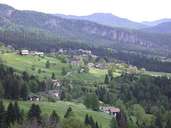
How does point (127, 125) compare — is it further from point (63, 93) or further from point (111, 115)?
point (63, 93)

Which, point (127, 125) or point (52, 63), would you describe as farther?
point (52, 63)

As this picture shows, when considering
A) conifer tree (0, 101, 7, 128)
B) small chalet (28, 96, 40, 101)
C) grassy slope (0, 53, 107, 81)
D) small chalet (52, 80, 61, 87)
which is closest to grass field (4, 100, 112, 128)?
small chalet (28, 96, 40, 101)

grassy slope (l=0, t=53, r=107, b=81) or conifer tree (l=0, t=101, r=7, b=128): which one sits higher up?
conifer tree (l=0, t=101, r=7, b=128)

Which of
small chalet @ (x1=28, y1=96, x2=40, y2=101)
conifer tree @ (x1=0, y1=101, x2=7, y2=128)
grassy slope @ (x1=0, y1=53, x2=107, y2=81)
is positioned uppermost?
conifer tree @ (x1=0, y1=101, x2=7, y2=128)

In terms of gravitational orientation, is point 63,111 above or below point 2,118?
below

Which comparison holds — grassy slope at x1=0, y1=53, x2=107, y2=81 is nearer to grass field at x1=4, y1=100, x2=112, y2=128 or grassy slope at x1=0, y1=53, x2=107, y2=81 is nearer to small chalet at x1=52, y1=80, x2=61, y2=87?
small chalet at x1=52, y1=80, x2=61, y2=87

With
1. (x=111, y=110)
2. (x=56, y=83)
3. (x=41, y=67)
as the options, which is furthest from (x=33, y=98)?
(x=41, y=67)

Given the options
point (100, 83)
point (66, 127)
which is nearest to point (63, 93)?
point (100, 83)

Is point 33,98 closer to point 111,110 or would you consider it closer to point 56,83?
point 111,110

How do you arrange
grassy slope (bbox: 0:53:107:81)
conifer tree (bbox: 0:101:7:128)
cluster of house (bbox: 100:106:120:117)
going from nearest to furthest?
conifer tree (bbox: 0:101:7:128) < cluster of house (bbox: 100:106:120:117) < grassy slope (bbox: 0:53:107:81)
